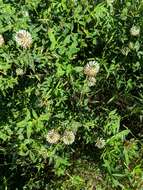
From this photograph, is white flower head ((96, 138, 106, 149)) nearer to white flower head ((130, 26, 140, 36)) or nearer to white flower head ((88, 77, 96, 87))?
white flower head ((88, 77, 96, 87))

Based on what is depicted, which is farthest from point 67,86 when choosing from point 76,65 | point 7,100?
point 7,100

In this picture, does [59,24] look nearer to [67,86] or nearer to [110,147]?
[67,86]

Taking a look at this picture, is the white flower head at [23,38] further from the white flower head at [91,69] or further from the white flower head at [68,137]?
the white flower head at [68,137]

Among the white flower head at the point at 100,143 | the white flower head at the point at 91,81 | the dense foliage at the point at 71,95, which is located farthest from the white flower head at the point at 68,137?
the white flower head at the point at 91,81

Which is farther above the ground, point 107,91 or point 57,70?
point 57,70

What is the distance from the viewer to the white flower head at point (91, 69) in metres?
3.37

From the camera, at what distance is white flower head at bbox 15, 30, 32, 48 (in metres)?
3.23

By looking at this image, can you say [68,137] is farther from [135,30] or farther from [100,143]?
[135,30]

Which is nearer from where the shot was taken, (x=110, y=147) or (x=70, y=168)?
(x=110, y=147)

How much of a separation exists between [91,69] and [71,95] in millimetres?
217

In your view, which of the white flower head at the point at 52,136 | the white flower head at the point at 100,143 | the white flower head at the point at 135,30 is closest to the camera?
the white flower head at the point at 52,136

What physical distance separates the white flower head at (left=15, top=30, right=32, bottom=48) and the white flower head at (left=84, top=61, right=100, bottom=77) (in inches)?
16.1

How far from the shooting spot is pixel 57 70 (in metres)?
3.28

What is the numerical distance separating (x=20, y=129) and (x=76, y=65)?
0.64 meters
